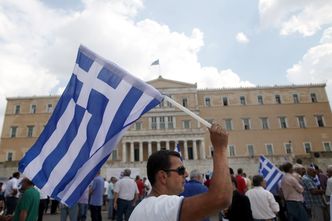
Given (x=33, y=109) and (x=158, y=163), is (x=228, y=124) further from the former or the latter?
(x=158, y=163)

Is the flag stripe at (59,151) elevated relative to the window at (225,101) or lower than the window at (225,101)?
lower

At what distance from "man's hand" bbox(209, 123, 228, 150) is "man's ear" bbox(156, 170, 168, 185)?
44 cm

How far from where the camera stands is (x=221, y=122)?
46.8 meters

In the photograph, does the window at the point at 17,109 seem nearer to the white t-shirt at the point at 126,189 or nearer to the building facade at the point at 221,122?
the building facade at the point at 221,122

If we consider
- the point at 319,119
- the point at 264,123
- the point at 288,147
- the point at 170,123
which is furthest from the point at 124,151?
the point at 319,119

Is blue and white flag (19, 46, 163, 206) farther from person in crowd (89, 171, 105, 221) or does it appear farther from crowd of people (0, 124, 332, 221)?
person in crowd (89, 171, 105, 221)

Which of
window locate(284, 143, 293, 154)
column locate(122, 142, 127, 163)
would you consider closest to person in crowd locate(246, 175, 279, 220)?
column locate(122, 142, 127, 163)

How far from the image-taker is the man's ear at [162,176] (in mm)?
1857

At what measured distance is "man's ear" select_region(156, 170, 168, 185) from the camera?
6.09ft

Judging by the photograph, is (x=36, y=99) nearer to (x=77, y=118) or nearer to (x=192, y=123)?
(x=192, y=123)

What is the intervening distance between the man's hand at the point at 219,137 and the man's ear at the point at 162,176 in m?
0.44

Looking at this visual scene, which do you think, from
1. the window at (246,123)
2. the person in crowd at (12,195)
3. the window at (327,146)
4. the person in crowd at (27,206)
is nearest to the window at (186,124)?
the window at (246,123)

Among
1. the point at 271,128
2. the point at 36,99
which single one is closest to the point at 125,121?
the point at 271,128

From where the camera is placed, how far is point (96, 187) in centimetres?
780
